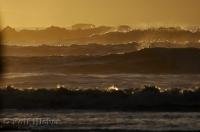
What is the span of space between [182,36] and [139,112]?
1.14ft

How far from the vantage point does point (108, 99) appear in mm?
2088

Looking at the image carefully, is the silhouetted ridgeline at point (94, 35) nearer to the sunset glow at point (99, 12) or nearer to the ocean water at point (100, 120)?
the sunset glow at point (99, 12)

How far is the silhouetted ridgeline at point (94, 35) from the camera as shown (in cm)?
208

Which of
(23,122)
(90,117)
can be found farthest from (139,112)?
(23,122)

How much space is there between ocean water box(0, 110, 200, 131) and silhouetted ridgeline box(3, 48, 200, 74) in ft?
0.56

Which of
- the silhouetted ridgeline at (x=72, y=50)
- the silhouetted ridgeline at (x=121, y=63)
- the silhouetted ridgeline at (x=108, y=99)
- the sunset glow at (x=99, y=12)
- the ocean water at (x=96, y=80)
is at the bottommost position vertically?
the silhouetted ridgeline at (x=108, y=99)

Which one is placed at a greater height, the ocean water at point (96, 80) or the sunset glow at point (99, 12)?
the sunset glow at point (99, 12)

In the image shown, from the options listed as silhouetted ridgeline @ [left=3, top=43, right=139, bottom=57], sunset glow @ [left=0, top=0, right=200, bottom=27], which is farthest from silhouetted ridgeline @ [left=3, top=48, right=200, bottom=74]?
sunset glow @ [left=0, top=0, right=200, bottom=27]

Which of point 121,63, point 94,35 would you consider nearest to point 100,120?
point 121,63

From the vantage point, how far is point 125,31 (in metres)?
2.11

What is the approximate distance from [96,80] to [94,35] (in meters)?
0.19

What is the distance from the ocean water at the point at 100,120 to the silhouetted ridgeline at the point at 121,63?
0.17 metres

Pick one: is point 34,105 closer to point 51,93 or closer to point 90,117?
point 51,93

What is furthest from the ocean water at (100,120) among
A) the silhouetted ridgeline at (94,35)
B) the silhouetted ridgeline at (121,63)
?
the silhouetted ridgeline at (94,35)
